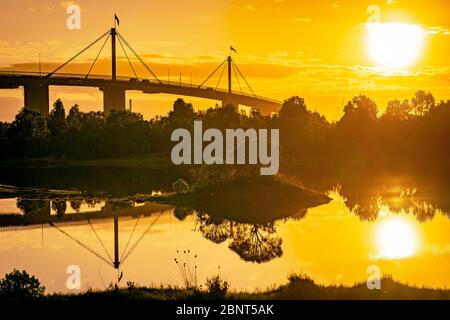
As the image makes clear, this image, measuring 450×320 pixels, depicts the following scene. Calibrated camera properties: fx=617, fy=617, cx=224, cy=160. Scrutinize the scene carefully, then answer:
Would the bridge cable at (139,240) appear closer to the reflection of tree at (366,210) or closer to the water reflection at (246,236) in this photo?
the water reflection at (246,236)

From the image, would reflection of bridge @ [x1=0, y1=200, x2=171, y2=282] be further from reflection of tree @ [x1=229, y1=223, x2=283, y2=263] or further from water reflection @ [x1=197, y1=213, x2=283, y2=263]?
reflection of tree @ [x1=229, y1=223, x2=283, y2=263]

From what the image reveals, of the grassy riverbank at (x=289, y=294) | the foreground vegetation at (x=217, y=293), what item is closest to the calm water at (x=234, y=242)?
the foreground vegetation at (x=217, y=293)

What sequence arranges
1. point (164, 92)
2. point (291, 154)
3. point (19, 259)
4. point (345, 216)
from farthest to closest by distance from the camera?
1. point (164, 92)
2. point (291, 154)
3. point (345, 216)
4. point (19, 259)

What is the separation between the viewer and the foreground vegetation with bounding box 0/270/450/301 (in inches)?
538

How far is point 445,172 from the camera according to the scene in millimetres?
62344

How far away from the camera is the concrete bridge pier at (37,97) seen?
3538 inches

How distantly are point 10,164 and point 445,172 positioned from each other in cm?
5197

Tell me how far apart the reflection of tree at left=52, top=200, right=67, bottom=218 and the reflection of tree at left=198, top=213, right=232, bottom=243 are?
860cm

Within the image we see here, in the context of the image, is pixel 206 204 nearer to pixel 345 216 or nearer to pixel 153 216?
pixel 153 216

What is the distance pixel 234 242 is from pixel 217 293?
39.8 ft

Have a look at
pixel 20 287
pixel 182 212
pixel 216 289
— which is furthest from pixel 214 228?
pixel 20 287

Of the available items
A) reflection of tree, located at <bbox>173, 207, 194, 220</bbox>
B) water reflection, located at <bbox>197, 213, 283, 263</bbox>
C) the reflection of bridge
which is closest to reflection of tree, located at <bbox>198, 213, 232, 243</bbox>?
water reflection, located at <bbox>197, 213, 283, 263</bbox>

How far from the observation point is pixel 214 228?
30047 mm
